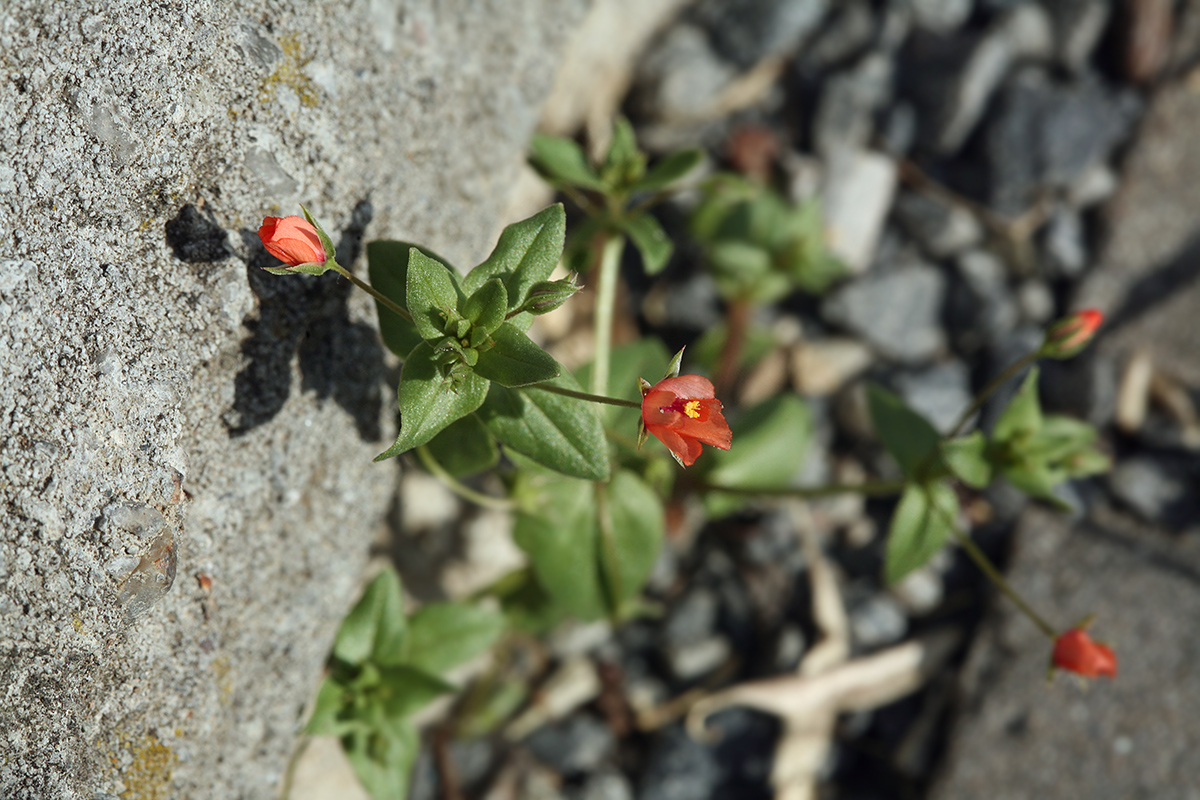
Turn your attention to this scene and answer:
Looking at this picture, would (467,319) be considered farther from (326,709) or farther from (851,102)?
(851,102)

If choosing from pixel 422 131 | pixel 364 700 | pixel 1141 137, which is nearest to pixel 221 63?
pixel 422 131

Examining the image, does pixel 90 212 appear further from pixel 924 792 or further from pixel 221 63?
pixel 924 792

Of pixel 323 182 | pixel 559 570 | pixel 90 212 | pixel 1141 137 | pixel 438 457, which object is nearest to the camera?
pixel 90 212

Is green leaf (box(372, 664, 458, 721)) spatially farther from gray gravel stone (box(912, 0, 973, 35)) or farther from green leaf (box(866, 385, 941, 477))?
gray gravel stone (box(912, 0, 973, 35))

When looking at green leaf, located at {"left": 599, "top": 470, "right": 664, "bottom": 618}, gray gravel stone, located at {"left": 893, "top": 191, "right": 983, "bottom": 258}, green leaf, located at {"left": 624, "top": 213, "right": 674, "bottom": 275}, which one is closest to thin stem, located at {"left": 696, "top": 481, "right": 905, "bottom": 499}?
green leaf, located at {"left": 599, "top": 470, "right": 664, "bottom": 618}

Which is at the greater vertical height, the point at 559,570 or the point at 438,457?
the point at 438,457

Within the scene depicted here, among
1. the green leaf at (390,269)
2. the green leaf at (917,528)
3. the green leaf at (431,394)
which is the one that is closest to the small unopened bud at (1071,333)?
the green leaf at (917,528)

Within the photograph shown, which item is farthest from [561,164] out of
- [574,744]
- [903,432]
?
[574,744]
